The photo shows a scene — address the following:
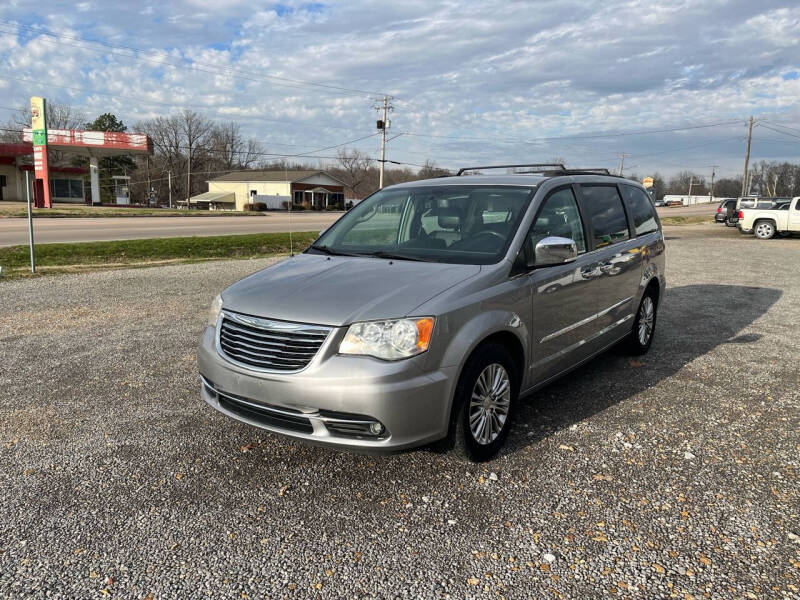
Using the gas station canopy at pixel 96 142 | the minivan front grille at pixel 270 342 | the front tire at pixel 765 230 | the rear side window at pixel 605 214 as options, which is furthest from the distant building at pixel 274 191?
the minivan front grille at pixel 270 342

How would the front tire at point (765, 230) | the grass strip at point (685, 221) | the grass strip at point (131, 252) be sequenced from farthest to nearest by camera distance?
the grass strip at point (685, 221) < the front tire at point (765, 230) < the grass strip at point (131, 252)

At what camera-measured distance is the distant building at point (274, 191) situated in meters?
70.2

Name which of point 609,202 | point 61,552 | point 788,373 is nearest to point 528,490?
point 61,552

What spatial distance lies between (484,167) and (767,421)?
3.08m

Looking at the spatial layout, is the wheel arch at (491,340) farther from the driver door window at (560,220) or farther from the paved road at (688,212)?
the paved road at (688,212)

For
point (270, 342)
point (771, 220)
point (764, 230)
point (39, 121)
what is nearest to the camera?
point (270, 342)

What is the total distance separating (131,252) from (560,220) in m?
14.4

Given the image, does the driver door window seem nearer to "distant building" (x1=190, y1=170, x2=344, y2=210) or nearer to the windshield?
the windshield

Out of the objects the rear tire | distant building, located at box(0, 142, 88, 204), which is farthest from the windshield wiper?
distant building, located at box(0, 142, 88, 204)

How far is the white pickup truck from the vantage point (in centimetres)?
2381

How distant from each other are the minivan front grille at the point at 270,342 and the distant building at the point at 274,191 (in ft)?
219

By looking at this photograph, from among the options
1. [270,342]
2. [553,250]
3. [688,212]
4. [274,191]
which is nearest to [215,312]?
[270,342]

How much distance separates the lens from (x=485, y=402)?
3496mm

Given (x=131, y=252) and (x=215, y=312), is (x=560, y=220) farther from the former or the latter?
(x=131, y=252)
